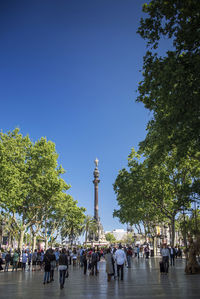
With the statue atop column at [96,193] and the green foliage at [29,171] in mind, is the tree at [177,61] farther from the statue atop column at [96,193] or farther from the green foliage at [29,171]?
the statue atop column at [96,193]

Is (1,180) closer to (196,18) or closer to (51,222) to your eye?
(196,18)

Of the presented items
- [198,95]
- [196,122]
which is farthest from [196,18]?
[196,122]

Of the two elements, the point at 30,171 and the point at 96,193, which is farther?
the point at 96,193

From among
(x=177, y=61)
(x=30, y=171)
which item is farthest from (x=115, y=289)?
(x=30, y=171)

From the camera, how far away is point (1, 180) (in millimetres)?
31578

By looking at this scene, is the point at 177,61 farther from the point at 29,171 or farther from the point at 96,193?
the point at 96,193

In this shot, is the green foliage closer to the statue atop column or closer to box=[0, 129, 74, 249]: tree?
box=[0, 129, 74, 249]: tree

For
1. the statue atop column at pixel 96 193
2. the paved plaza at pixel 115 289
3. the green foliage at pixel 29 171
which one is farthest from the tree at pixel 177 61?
the statue atop column at pixel 96 193

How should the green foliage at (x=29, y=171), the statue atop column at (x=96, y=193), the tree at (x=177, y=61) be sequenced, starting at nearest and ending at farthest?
the tree at (x=177, y=61) < the green foliage at (x=29, y=171) < the statue atop column at (x=96, y=193)

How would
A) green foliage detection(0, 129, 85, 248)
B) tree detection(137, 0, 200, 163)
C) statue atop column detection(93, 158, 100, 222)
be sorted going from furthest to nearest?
statue atop column detection(93, 158, 100, 222), green foliage detection(0, 129, 85, 248), tree detection(137, 0, 200, 163)

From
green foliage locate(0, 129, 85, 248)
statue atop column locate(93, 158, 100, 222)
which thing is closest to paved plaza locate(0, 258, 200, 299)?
green foliage locate(0, 129, 85, 248)

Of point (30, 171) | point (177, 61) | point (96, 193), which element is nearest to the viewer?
point (177, 61)

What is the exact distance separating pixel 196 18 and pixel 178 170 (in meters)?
23.8

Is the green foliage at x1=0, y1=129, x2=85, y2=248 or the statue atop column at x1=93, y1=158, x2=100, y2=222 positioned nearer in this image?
the green foliage at x1=0, y1=129, x2=85, y2=248
